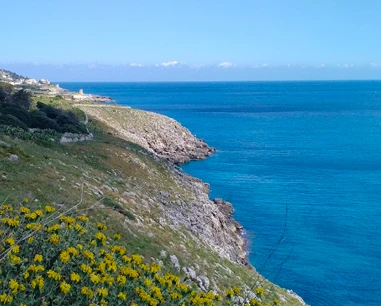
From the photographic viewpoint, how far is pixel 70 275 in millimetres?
4809

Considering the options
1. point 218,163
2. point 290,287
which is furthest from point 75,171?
A: point 218,163

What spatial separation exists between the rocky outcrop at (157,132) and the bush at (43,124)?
31364mm

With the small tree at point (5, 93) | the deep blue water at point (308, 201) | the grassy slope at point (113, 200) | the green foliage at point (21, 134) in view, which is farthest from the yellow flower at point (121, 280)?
the small tree at point (5, 93)

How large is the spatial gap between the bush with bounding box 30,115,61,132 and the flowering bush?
3313 cm

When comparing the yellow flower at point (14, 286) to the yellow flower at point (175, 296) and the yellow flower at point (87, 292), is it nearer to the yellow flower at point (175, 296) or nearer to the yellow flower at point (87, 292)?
the yellow flower at point (87, 292)

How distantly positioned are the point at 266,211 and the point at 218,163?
84.7 ft

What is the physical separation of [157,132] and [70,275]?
2903 inches

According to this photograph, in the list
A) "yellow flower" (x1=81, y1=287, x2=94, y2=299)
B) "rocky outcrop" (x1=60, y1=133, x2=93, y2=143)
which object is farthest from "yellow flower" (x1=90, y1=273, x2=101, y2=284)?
"rocky outcrop" (x1=60, y1=133, x2=93, y2=143)

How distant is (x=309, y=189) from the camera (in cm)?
5212

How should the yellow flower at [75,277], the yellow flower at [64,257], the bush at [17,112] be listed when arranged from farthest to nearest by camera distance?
the bush at [17,112] → the yellow flower at [64,257] → the yellow flower at [75,277]

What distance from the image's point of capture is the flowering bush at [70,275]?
4.57m

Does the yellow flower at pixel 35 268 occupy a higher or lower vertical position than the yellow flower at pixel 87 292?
higher

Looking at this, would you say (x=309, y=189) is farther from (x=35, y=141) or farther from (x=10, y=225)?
(x=10, y=225)

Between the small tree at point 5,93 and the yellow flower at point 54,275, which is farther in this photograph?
the small tree at point 5,93
